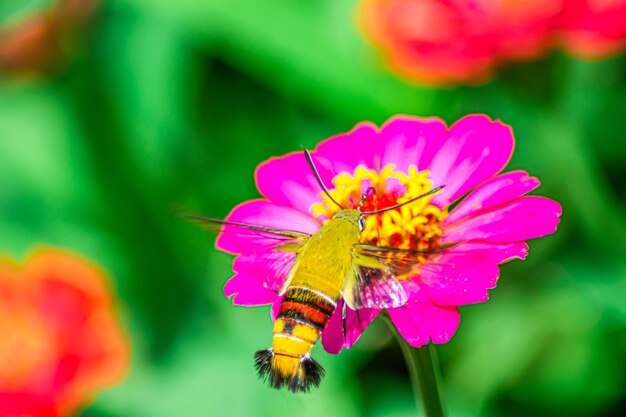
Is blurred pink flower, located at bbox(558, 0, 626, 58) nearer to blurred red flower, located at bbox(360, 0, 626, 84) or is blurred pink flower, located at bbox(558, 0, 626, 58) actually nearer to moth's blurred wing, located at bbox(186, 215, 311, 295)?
blurred red flower, located at bbox(360, 0, 626, 84)

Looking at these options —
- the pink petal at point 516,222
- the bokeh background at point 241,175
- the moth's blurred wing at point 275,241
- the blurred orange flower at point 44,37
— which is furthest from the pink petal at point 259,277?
the blurred orange flower at point 44,37

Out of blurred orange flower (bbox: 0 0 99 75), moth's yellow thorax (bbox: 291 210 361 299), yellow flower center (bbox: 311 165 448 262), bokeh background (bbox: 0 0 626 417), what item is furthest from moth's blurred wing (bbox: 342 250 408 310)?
blurred orange flower (bbox: 0 0 99 75)

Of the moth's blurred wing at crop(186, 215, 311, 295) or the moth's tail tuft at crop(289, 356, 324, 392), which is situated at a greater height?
the moth's blurred wing at crop(186, 215, 311, 295)

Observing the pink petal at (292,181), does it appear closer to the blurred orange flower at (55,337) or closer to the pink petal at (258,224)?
the pink petal at (258,224)

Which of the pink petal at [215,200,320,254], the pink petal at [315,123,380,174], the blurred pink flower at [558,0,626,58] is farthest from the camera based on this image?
the blurred pink flower at [558,0,626,58]

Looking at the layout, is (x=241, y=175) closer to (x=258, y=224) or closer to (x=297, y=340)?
(x=258, y=224)

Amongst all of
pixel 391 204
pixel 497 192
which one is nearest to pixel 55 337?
pixel 391 204

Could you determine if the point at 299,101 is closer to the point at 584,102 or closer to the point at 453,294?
the point at 584,102
